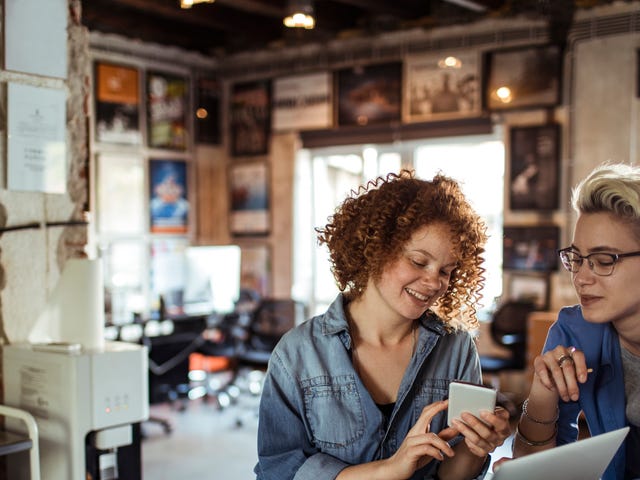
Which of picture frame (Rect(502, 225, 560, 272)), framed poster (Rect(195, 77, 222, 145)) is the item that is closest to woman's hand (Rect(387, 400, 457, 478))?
picture frame (Rect(502, 225, 560, 272))

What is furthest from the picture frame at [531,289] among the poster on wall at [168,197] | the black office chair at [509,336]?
the poster on wall at [168,197]

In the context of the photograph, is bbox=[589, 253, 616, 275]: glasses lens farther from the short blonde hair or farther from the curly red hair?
the curly red hair

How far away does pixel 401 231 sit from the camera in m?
1.96

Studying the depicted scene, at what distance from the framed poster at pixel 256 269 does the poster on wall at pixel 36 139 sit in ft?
16.5

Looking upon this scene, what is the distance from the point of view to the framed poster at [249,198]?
8.21 m

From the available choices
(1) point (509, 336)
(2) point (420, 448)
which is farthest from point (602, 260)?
(1) point (509, 336)

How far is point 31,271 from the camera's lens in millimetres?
3045

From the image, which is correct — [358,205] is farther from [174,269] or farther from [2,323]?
[174,269]

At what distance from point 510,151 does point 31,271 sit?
15.4 feet

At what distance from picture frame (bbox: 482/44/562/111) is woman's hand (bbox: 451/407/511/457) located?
5.16 meters

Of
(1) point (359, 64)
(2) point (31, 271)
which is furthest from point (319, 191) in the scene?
(2) point (31, 271)

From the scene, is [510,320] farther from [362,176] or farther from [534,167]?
[362,176]

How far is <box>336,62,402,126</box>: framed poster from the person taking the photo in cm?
725

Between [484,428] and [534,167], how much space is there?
514 centimetres
